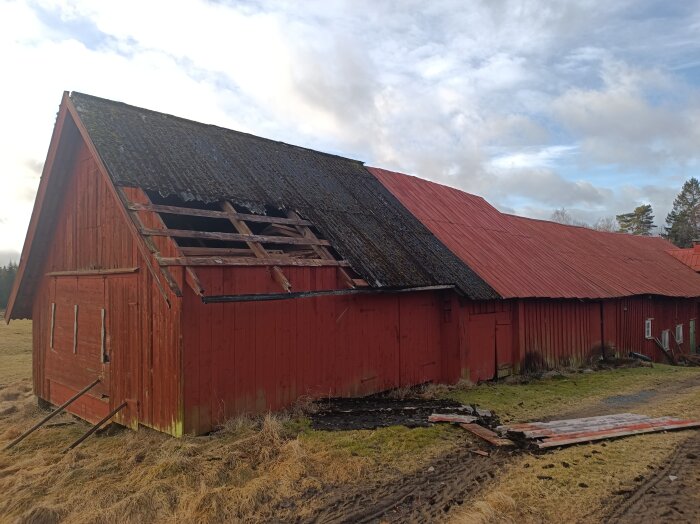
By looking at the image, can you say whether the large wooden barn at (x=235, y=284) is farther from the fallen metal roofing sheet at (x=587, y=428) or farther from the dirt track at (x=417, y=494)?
the fallen metal roofing sheet at (x=587, y=428)

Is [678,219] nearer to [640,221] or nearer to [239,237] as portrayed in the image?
[640,221]

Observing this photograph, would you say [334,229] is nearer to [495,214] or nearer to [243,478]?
Result: [243,478]

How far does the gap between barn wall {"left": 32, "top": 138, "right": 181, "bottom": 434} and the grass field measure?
80 cm

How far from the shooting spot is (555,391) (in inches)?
556

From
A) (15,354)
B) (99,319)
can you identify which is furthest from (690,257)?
(15,354)

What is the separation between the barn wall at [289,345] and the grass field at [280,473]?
60cm

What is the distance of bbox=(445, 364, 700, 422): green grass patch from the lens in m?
11.7

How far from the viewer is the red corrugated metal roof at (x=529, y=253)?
688 inches

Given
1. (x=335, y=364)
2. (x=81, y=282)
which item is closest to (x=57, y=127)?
(x=81, y=282)

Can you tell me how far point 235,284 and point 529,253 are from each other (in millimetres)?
14914

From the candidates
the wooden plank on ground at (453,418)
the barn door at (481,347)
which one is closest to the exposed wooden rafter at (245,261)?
the wooden plank on ground at (453,418)

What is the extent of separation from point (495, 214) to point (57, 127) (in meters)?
18.5

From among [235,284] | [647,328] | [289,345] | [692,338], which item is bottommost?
[692,338]

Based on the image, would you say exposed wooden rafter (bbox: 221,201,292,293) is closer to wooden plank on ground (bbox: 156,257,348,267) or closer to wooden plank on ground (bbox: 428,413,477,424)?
wooden plank on ground (bbox: 156,257,348,267)
